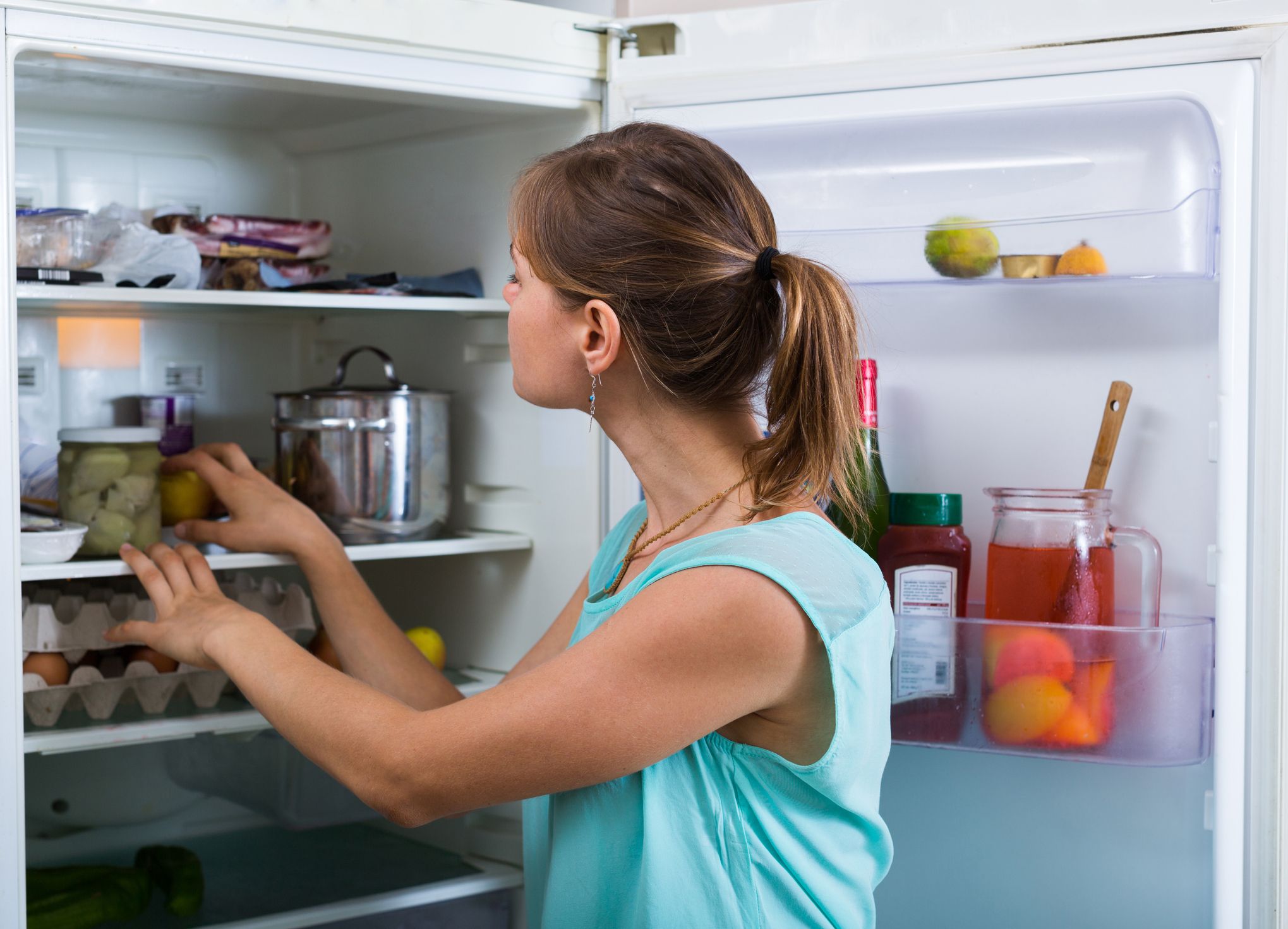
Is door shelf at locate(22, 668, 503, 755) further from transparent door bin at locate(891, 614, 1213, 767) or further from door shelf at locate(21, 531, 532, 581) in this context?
transparent door bin at locate(891, 614, 1213, 767)

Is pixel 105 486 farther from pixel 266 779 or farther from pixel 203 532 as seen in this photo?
pixel 266 779

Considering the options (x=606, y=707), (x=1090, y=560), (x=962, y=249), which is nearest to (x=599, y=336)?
(x=606, y=707)

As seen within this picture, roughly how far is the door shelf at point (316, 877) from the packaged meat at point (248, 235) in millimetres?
759

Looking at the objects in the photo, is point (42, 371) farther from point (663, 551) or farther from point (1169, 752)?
point (1169, 752)

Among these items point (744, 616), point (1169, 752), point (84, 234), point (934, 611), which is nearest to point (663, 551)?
point (744, 616)

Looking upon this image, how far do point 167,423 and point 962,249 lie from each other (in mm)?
1027

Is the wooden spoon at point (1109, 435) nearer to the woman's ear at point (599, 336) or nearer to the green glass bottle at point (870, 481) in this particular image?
the green glass bottle at point (870, 481)

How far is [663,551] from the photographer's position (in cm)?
98

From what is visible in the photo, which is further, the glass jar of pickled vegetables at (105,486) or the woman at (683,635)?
the glass jar of pickled vegetables at (105,486)

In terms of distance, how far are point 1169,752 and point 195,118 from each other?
1.40 m

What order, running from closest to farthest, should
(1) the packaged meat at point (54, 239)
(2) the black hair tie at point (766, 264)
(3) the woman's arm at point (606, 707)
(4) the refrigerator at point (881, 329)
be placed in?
(3) the woman's arm at point (606, 707) → (2) the black hair tie at point (766, 264) → (4) the refrigerator at point (881, 329) → (1) the packaged meat at point (54, 239)

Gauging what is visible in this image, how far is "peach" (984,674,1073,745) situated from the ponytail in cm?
32

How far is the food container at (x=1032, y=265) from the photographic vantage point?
46.8 inches

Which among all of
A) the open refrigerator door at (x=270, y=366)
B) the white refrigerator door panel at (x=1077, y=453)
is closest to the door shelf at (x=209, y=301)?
the open refrigerator door at (x=270, y=366)
